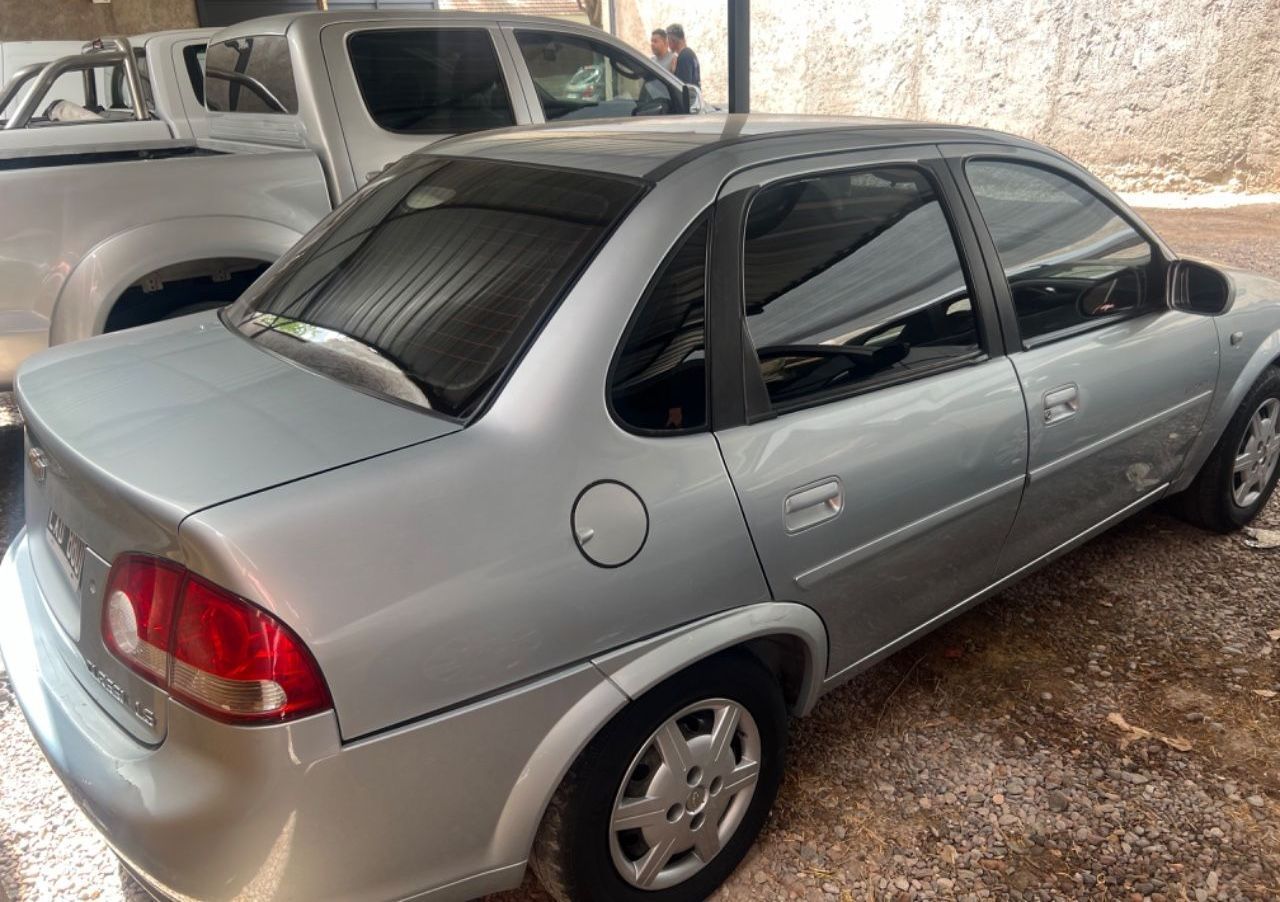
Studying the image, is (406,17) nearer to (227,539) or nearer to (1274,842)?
(227,539)

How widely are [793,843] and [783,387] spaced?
44.8 inches

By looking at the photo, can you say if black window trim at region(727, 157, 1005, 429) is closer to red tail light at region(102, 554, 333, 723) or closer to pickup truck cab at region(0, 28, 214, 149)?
red tail light at region(102, 554, 333, 723)

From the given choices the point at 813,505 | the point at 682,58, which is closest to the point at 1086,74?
the point at 682,58

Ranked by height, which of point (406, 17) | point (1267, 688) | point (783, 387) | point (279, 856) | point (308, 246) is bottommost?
point (1267, 688)

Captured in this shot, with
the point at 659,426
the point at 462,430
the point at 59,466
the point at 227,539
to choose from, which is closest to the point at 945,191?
the point at 659,426

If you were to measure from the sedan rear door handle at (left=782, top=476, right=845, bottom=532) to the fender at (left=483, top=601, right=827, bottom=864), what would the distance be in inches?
9.2

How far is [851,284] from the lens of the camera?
241 cm

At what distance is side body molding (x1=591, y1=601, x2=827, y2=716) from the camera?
6.11 feet

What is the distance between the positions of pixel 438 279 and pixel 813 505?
96 centimetres

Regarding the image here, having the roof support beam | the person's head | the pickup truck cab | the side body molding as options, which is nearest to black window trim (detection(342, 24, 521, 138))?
the pickup truck cab

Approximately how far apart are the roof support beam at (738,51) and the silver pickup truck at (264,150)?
3.04m

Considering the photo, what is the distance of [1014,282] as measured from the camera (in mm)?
2785

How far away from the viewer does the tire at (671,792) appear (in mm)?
1916

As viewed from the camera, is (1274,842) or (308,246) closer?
(1274,842)
